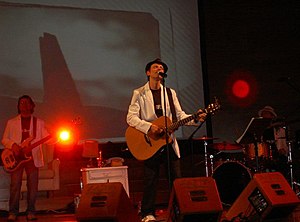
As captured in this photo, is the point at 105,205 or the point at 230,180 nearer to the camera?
the point at 105,205

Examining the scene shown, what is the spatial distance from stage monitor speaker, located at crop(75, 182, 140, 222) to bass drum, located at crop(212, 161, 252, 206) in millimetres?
2790

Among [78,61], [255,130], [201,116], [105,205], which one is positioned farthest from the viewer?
[78,61]

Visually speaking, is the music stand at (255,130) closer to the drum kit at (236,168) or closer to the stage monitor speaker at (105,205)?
the drum kit at (236,168)

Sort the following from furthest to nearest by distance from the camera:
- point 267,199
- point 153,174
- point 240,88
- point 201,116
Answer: point 240,88 → point 153,174 → point 201,116 → point 267,199

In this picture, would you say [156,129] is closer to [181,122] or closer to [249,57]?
[181,122]

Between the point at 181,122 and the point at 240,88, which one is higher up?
the point at 240,88

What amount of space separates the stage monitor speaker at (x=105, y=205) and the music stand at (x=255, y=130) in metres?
2.41

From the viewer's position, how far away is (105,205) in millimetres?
4164

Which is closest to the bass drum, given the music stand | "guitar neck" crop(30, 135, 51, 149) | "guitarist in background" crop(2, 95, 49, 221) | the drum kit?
the drum kit

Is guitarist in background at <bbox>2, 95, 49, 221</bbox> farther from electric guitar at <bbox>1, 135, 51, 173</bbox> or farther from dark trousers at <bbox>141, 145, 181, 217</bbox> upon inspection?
dark trousers at <bbox>141, 145, 181, 217</bbox>

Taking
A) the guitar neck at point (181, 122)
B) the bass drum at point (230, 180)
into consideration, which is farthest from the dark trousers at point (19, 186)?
the bass drum at point (230, 180)

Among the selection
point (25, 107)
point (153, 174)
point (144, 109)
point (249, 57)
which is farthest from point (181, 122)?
point (249, 57)

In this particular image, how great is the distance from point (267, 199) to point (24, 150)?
3350 millimetres

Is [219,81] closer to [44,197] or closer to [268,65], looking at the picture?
[268,65]
